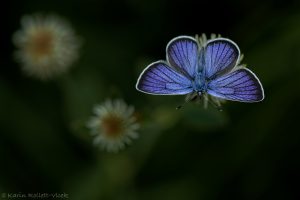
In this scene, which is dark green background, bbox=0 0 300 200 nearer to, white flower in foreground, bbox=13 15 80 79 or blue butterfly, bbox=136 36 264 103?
white flower in foreground, bbox=13 15 80 79

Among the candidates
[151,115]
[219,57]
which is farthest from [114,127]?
[219,57]

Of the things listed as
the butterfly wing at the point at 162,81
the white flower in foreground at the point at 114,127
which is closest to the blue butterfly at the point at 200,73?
the butterfly wing at the point at 162,81

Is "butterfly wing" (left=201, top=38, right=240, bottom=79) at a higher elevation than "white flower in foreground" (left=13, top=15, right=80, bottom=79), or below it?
below

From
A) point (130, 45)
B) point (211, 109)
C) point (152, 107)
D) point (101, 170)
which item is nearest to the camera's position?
Result: point (211, 109)

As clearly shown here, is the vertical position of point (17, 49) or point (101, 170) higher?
point (17, 49)

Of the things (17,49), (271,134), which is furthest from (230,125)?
(17,49)

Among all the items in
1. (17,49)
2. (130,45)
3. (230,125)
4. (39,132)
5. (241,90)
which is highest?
(17,49)

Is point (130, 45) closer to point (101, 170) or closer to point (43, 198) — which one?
point (101, 170)

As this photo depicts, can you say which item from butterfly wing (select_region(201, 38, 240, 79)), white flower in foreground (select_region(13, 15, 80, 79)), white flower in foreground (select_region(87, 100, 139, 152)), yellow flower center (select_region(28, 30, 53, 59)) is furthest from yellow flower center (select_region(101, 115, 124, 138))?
yellow flower center (select_region(28, 30, 53, 59))
